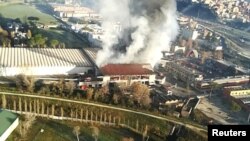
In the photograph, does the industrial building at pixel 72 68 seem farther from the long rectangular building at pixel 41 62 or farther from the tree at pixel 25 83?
the tree at pixel 25 83

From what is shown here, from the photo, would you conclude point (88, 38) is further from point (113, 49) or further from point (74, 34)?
point (113, 49)

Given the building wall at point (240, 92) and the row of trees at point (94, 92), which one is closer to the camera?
the row of trees at point (94, 92)

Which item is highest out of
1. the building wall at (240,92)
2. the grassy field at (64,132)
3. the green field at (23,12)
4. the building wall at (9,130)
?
the green field at (23,12)

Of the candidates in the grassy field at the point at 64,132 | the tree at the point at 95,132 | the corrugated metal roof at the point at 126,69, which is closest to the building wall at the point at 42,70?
the corrugated metal roof at the point at 126,69

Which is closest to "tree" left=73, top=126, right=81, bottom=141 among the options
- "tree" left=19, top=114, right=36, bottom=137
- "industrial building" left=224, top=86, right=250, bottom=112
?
"tree" left=19, top=114, right=36, bottom=137

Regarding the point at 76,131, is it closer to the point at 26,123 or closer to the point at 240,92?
the point at 26,123

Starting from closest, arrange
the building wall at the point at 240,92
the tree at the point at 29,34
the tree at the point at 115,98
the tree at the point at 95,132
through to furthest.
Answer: the tree at the point at 95,132 → the tree at the point at 115,98 → the building wall at the point at 240,92 → the tree at the point at 29,34
